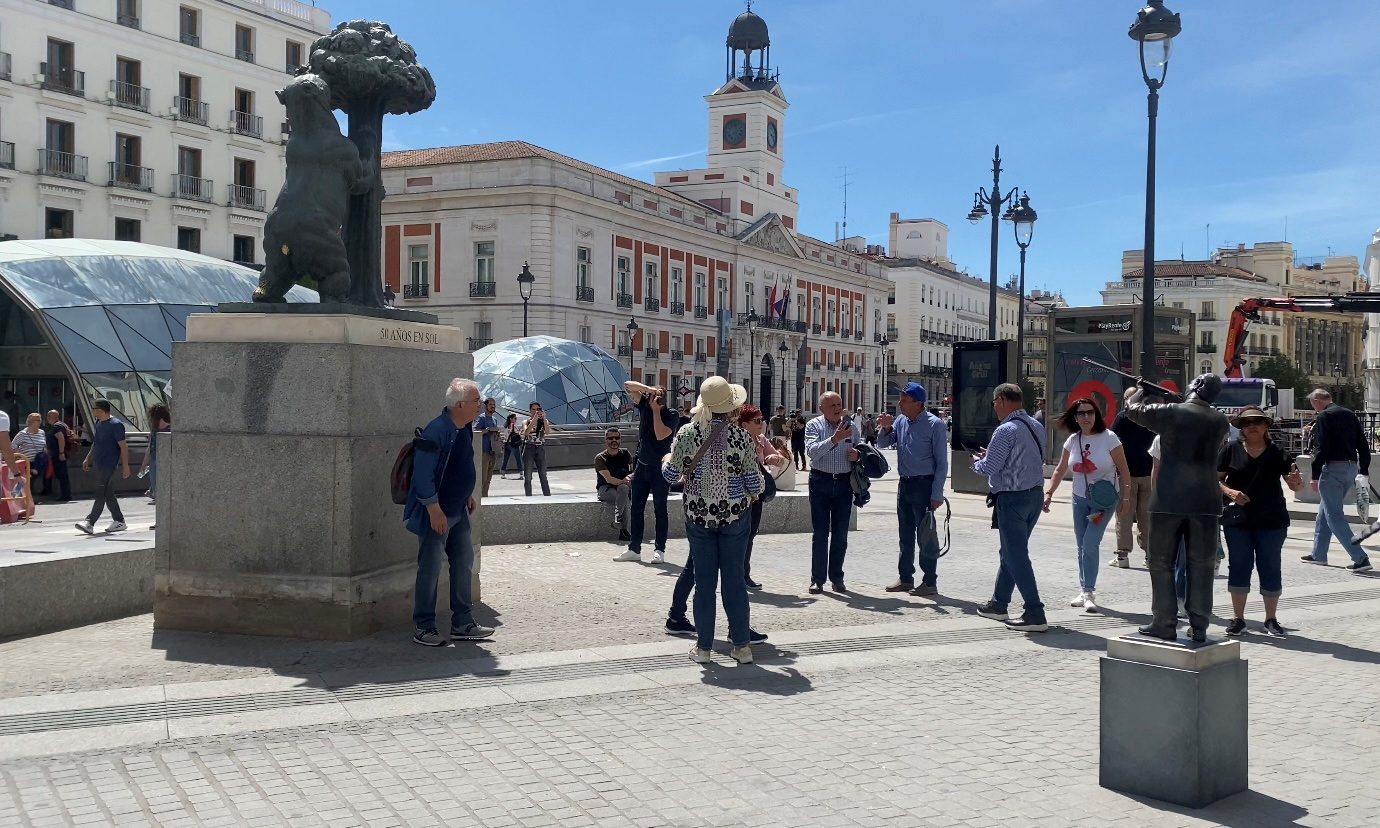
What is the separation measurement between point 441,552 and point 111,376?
2055 centimetres

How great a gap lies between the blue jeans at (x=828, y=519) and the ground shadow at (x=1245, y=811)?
480 cm

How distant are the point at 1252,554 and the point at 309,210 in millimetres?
6536

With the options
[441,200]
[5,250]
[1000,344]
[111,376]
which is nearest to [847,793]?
[1000,344]

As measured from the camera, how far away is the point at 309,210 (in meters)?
7.20

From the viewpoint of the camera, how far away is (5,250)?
87.4 ft

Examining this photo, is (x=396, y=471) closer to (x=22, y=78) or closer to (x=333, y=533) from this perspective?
(x=333, y=533)

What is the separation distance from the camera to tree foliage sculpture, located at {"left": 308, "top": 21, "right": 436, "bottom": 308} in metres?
7.59

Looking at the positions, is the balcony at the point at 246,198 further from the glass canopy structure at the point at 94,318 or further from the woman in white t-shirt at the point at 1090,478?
the woman in white t-shirt at the point at 1090,478

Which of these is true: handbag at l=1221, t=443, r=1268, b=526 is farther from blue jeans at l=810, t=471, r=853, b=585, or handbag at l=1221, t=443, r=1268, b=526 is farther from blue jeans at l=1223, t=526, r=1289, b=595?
blue jeans at l=810, t=471, r=853, b=585

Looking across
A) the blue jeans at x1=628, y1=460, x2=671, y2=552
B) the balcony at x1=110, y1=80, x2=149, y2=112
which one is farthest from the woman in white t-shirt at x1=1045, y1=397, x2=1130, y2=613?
the balcony at x1=110, y1=80, x2=149, y2=112

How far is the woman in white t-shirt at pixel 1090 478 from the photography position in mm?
8914

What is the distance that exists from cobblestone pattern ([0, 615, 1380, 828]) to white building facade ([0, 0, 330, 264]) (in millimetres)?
40124

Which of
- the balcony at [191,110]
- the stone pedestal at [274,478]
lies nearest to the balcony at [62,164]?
the balcony at [191,110]

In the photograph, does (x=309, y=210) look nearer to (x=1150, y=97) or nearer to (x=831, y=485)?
(x=831, y=485)
